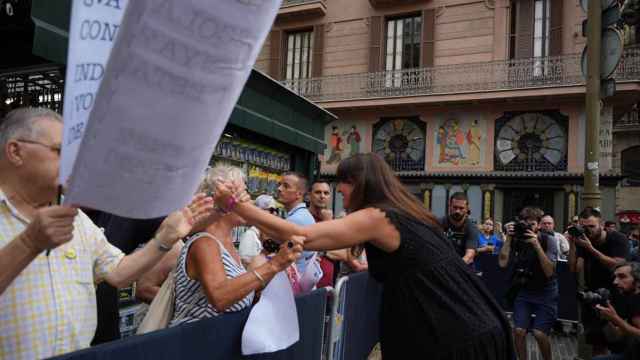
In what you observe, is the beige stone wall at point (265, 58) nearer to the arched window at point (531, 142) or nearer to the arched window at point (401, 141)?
the arched window at point (401, 141)

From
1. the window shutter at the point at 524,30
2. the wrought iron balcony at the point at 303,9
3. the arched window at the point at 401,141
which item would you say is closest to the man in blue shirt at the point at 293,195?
the arched window at the point at 401,141

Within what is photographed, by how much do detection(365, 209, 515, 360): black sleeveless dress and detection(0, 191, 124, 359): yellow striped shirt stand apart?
→ 1328 millimetres

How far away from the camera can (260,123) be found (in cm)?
685

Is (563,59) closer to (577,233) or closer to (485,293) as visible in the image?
(577,233)

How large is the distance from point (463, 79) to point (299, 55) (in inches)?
267

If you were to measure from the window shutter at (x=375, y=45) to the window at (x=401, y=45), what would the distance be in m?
0.39

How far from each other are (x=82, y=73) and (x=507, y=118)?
17597mm

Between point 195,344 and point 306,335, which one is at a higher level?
point 195,344

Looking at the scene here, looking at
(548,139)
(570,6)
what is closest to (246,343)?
(548,139)

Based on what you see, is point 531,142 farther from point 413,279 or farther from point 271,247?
point 413,279

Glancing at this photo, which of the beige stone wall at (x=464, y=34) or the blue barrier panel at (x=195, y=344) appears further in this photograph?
the beige stone wall at (x=464, y=34)

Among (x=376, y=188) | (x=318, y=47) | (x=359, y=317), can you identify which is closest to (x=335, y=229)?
(x=376, y=188)

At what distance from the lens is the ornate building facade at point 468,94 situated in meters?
16.5

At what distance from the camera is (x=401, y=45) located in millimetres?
19078
